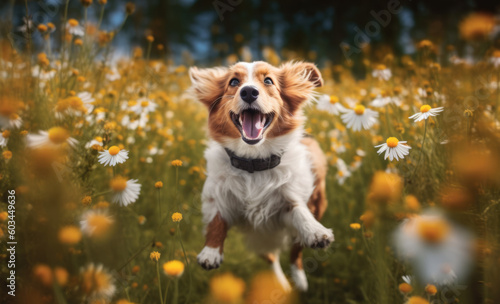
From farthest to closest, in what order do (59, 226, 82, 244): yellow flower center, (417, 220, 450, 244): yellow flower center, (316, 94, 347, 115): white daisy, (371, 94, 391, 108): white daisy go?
(371, 94, 391, 108): white daisy < (316, 94, 347, 115): white daisy < (59, 226, 82, 244): yellow flower center < (417, 220, 450, 244): yellow flower center

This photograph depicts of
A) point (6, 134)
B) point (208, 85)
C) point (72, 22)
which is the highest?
point (72, 22)

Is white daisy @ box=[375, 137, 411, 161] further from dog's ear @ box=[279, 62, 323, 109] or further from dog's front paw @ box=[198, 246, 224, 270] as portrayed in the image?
dog's front paw @ box=[198, 246, 224, 270]

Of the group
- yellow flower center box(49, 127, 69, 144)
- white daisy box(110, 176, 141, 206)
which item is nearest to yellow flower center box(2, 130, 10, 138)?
yellow flower center box(49, 127, 69, 144)

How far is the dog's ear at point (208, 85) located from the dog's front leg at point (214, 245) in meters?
0.78

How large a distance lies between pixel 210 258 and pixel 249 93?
0.89 metres

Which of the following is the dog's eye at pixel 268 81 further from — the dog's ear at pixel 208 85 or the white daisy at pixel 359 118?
the white daisy at pixel 359 118

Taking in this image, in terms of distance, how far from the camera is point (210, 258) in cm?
168

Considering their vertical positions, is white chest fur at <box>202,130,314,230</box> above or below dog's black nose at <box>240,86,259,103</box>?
below

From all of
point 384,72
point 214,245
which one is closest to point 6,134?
point 214,245

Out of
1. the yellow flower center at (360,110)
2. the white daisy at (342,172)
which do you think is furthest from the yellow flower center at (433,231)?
the white daisy at (342,172)

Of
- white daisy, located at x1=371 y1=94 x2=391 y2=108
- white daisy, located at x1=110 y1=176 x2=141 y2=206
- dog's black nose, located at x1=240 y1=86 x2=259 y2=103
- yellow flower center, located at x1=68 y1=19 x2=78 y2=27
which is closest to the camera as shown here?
white daisy, located at x1=110 y1=176 x2=141 y2=206

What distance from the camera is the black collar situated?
6.37ft

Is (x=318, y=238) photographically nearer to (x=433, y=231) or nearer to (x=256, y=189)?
(x=256, y=189)

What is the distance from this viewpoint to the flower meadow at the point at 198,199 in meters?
1.25
